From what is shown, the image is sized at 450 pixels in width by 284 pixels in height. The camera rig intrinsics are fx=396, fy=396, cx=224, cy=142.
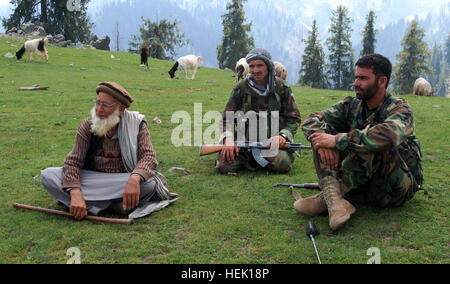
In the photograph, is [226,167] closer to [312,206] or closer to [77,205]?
[312,206]

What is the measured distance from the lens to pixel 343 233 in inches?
146

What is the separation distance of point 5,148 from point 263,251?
237 inches

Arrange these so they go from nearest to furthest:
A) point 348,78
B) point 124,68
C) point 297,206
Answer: point 297,206 < point 124,68 < point 348,78

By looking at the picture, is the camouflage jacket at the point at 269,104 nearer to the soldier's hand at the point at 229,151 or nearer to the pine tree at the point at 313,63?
the soldier's hand at the point at 229,151

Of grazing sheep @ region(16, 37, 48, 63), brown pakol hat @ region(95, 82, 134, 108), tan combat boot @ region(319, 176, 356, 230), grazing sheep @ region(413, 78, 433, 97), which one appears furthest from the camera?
grazing sheep @ region(16, 37, 48, 63)

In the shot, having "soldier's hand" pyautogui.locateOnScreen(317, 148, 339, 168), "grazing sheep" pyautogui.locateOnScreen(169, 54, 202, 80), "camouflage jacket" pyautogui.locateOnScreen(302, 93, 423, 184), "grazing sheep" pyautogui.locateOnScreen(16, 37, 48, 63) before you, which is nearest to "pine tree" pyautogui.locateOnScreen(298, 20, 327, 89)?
"grazing sheep" pyautogui.locateOnScreen(169, 54, 202, 80)

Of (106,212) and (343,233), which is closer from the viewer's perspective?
(343,233)

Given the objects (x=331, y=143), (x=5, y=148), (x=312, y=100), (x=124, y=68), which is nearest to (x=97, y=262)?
(x=331, y=143)

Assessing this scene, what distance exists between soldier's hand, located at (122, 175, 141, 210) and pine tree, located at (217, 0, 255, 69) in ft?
162

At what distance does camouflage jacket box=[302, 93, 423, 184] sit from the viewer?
3420 millimetres

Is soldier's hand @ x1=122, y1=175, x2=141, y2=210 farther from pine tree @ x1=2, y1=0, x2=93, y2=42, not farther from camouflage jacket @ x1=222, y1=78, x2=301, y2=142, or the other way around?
pine tree @ x1=2, y1=0, x2=93, y2=42

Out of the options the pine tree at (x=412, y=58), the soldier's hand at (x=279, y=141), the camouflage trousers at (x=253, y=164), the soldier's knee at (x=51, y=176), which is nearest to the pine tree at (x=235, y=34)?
the pine tree at (x=412, y=58)

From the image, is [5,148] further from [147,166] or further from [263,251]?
[263,251]

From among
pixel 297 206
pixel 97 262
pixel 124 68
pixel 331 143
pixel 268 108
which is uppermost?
pixel 124 68
